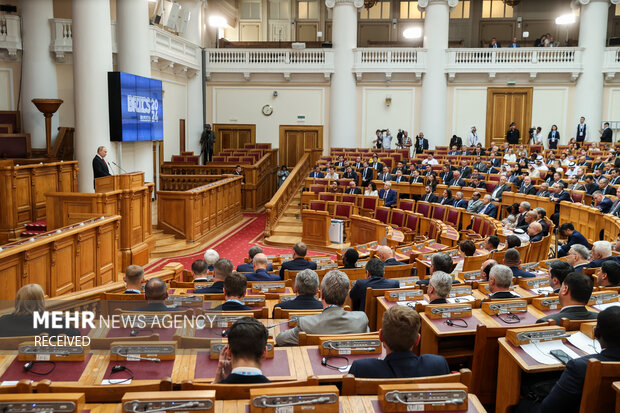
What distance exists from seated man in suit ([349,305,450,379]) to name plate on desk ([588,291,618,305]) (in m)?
1.72

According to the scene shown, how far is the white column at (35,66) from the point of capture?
12.7 m

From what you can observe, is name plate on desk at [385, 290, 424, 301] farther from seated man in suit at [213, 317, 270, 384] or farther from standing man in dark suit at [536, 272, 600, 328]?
seated man in suit at [213, 317, 270, 384]

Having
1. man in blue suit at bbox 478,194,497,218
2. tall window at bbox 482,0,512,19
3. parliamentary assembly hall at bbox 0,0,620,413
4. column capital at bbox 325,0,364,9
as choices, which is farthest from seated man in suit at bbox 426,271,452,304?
tall window at bbox 482,0,512,19

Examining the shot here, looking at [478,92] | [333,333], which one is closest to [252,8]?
[478,92]

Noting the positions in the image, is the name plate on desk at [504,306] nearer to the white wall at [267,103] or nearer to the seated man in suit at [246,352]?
the seated man in suit at [246,352]

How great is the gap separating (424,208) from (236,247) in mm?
3614

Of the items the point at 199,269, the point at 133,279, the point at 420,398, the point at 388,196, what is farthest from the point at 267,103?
the point at 420,398

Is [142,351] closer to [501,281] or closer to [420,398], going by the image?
[420,398]

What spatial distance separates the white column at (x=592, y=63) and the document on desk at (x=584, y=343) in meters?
16.4

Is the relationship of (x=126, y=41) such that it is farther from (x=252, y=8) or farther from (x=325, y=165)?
(x=252, y=8)

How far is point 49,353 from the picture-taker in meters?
2.64

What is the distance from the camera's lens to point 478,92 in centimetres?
1819

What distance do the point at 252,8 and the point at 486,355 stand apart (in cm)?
2045

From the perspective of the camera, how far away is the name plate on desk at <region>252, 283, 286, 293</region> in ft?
15.3
